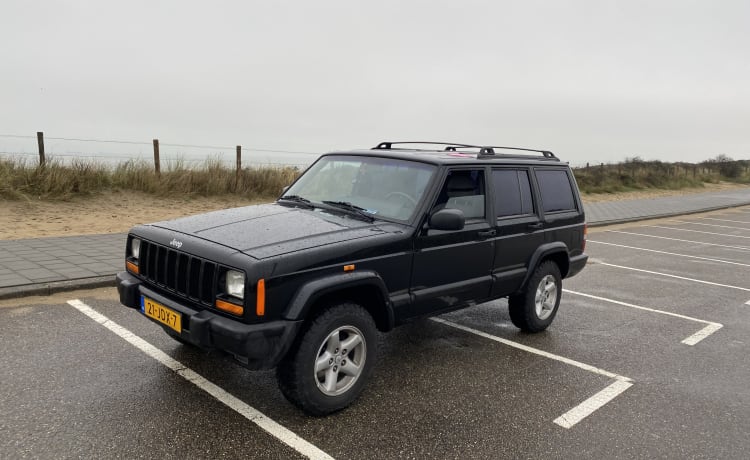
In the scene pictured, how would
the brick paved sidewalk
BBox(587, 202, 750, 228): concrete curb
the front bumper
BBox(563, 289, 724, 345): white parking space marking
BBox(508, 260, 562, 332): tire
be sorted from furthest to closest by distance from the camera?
BBox(587, 202, 750, 228): concrete curb
the brick paved sidewalk
BBox(563, 289, 724, 345): white parking space marking
BBox(508, 260, 562, 332): tire
the front bumper

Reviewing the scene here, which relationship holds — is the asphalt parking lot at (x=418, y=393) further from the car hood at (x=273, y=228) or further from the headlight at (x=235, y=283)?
the car hood at (x=273, y=228)

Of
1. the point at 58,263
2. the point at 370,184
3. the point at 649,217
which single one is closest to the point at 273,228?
the point at 370,184

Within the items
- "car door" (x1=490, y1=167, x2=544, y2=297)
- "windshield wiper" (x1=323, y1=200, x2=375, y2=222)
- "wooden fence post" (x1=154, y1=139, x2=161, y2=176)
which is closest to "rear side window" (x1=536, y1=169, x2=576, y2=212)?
"car door" (x1=490, y1=167, x2=544, y2=297)

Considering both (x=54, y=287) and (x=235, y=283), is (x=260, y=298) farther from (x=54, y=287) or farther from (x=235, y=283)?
(x=54, y=287)

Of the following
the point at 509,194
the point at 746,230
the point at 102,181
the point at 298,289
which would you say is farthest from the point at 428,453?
the point at 746,230

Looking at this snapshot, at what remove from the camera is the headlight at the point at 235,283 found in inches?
130

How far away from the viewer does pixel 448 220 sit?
157 inches

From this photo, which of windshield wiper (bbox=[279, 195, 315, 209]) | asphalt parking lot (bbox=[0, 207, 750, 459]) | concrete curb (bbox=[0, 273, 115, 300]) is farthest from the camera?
concrete curb (bbox=[0, 273, 115, 300])

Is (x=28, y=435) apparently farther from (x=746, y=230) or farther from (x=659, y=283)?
(x=746, y=230)

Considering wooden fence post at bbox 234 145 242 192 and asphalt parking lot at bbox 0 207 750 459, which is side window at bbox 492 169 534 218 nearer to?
asphalt parking lot at bbox 0 207 750 459

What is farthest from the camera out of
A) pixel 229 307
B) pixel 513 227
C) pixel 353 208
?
pixel 513 227

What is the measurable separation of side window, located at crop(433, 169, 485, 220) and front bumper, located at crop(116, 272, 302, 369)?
1631 mm

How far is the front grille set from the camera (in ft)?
11.4

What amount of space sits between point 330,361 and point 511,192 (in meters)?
2.51
